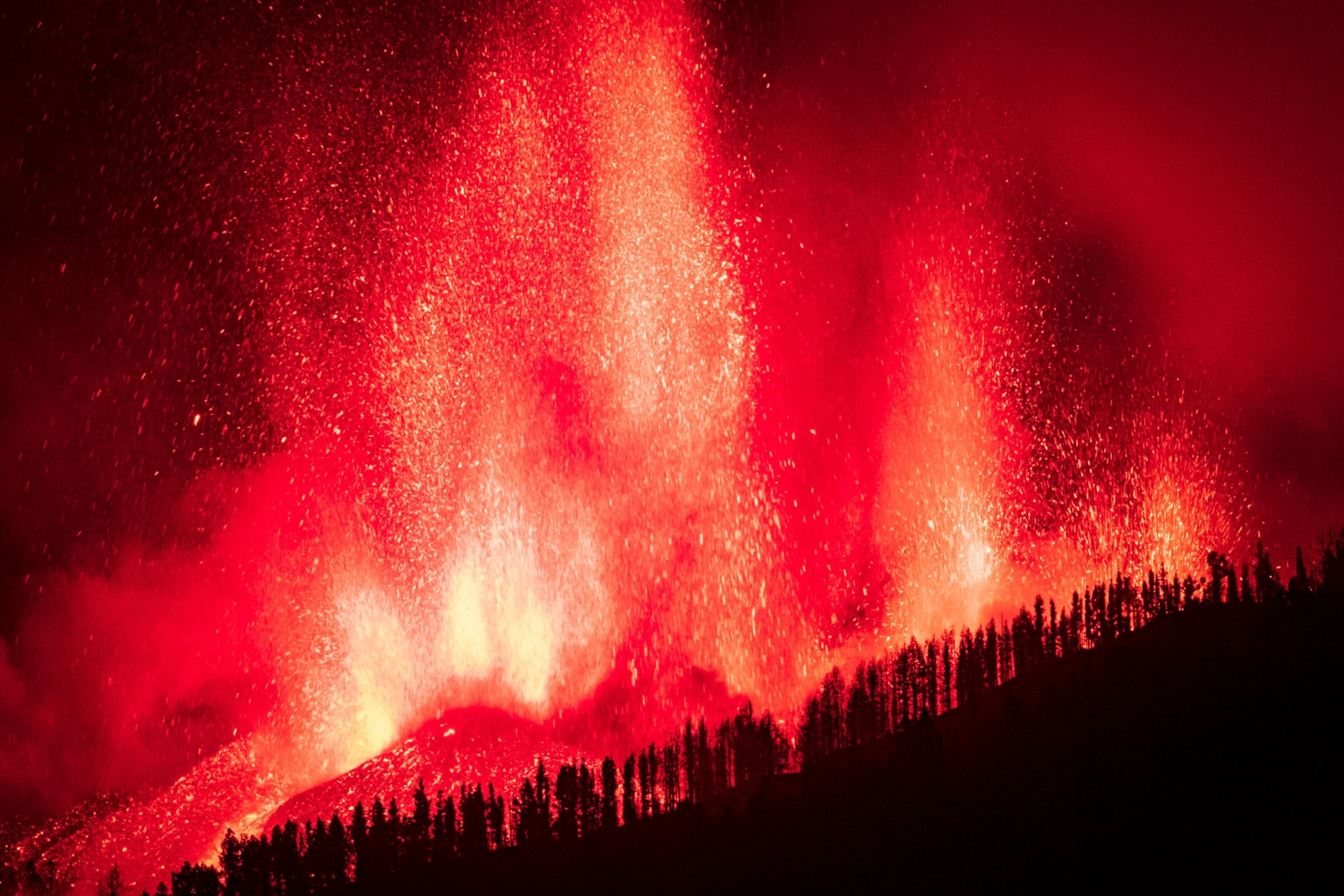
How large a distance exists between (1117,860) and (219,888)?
5143 inches

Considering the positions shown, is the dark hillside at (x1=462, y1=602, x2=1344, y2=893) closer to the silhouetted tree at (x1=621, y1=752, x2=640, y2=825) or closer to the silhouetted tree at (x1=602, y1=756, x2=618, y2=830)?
the silhouetted tree at (x1=621, y1=752, x2=640, y2=825)

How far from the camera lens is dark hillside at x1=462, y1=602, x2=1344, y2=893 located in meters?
111

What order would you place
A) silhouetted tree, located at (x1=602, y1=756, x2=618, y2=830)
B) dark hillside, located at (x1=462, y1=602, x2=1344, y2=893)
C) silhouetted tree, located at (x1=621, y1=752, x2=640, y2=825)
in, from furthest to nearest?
silhouetted tree, located at (x1=602, y1=756, x2=618, y2=830), silhouetted tree, located at (x1=621, y1=752, x2=640, y2=825), dark hillside, located at (x1=462, y1=602, x2=1344, y2=893)

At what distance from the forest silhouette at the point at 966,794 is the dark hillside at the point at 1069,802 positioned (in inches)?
11.0

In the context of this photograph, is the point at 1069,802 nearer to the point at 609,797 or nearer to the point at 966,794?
the point at 966,794

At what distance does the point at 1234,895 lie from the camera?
98.1 meters

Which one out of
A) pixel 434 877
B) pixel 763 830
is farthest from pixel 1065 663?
pixel 434 877

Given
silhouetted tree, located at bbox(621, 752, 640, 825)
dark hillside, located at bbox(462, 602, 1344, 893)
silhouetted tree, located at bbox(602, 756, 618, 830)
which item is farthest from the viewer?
silhouetted tree, located at bbox(602, 756, 618, 830)

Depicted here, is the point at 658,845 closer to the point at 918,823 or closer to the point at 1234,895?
the point at 918,823

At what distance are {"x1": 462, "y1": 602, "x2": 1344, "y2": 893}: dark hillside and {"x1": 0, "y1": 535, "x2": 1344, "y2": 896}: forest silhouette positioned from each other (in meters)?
0.28

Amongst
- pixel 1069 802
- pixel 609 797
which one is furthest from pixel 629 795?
pixel 1069 802

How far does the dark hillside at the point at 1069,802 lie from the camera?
110750mm

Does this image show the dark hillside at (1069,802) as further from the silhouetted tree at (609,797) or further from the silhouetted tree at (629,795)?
the silhouetted tree at (609,797)

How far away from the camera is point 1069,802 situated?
408ft
